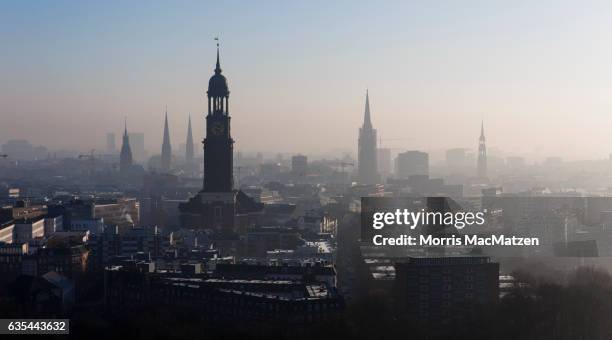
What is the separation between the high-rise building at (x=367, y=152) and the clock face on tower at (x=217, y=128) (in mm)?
72187

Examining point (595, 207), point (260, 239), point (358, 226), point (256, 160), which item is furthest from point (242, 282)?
point (256, 160)

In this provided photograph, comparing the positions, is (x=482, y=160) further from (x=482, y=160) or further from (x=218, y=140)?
(x=218, y=140)

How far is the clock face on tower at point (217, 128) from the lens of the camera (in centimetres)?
5003

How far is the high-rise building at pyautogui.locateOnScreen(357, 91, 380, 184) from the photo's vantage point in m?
123

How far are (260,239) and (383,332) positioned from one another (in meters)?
19.6

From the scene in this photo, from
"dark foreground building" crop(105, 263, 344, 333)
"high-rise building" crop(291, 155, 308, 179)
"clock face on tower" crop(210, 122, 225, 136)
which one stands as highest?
"clock face on tower" crop(210, 122, 225, 136)

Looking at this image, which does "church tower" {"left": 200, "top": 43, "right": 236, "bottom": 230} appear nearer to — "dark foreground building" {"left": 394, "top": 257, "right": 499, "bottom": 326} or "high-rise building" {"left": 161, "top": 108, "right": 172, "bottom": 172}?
"dark foreground building" {"left": 394, "top": 257, "right": 499, "bottom": 326}

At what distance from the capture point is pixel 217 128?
164ft

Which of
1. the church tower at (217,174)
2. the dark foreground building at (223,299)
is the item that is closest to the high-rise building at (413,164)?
the church tower at (217,174)

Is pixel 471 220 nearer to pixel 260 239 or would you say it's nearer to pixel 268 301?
pixel 260 239

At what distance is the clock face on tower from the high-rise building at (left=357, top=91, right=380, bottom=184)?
72.2m

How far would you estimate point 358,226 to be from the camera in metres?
58.6

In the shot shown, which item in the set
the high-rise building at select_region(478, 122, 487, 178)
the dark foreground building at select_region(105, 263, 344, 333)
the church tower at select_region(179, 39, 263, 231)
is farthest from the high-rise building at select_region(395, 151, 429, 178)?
the dark foreground building at select_region(105, 263, 344, 333)

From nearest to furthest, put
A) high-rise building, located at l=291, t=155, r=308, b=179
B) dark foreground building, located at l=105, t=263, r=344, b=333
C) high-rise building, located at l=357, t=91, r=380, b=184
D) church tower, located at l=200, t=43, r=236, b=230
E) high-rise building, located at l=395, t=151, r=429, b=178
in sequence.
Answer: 1. dark foreground building, located at l=105, t=263, r=344, b=333
2. church tower, located at l=200, t=43, r=236, b=230
3. high-rise building, located at l=357, t=91, r=380, b=184
4. high-rise building, located at l=291, t=155, r=308, b=179
5. high-rise building, located at l=395, t=151, r=429, b=178
